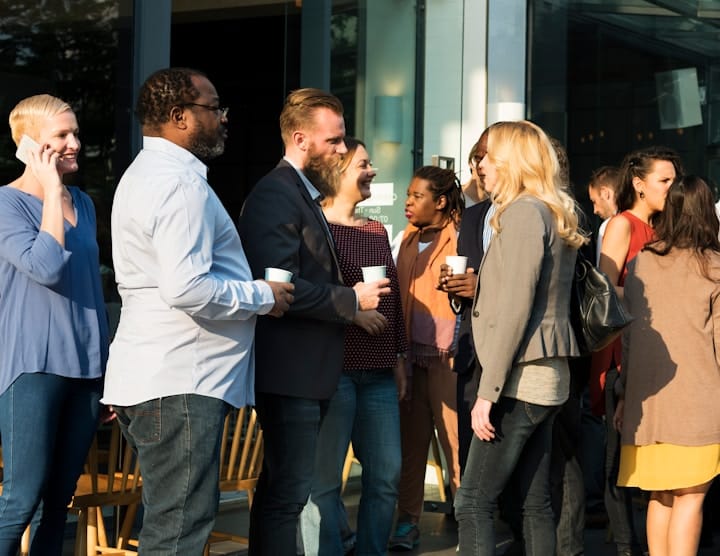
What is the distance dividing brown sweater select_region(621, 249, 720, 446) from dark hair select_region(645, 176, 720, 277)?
0.04m

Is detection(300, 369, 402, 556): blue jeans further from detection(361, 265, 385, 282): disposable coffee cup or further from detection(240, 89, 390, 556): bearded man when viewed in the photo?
detection(361, 265, 385, 282): disposable coffee cup

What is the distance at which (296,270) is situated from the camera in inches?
163

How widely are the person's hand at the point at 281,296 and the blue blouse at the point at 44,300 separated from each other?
30.3 inches

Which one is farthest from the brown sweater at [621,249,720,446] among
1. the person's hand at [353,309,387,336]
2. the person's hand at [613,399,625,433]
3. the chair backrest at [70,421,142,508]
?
the chair backrest at [70,421,142,508]

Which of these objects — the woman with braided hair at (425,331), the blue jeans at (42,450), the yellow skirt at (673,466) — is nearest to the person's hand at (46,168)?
the blue jeans at (42,450)

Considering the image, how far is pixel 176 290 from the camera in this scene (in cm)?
345

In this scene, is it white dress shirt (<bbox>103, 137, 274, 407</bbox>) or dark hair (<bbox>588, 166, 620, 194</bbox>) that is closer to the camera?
white dress shirt (<bbox>103, 137, 274, 407</bbox>)

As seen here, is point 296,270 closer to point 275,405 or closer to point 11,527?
point 275,405

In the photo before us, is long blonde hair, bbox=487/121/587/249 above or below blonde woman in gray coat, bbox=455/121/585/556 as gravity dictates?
above

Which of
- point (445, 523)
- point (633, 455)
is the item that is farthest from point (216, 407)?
point (445, 523)

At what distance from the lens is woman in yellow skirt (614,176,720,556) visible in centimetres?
492

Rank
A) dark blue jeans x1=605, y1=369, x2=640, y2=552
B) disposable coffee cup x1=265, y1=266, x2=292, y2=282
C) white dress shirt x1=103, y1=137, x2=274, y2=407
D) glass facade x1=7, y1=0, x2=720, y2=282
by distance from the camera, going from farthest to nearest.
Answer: glass facade x1=7, y1=0, x2=720, y2=282 → dark blue jeans x1=605, y1=369, x2=640, y2=552 → disposable coffee cup x1=265, y1=266, x2=292, y2=282 → white dress shirt x1=103, y1=137, x2=274, y2=407

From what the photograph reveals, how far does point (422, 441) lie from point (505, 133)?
254 cm

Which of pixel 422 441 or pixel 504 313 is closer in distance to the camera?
pixel 504 313
